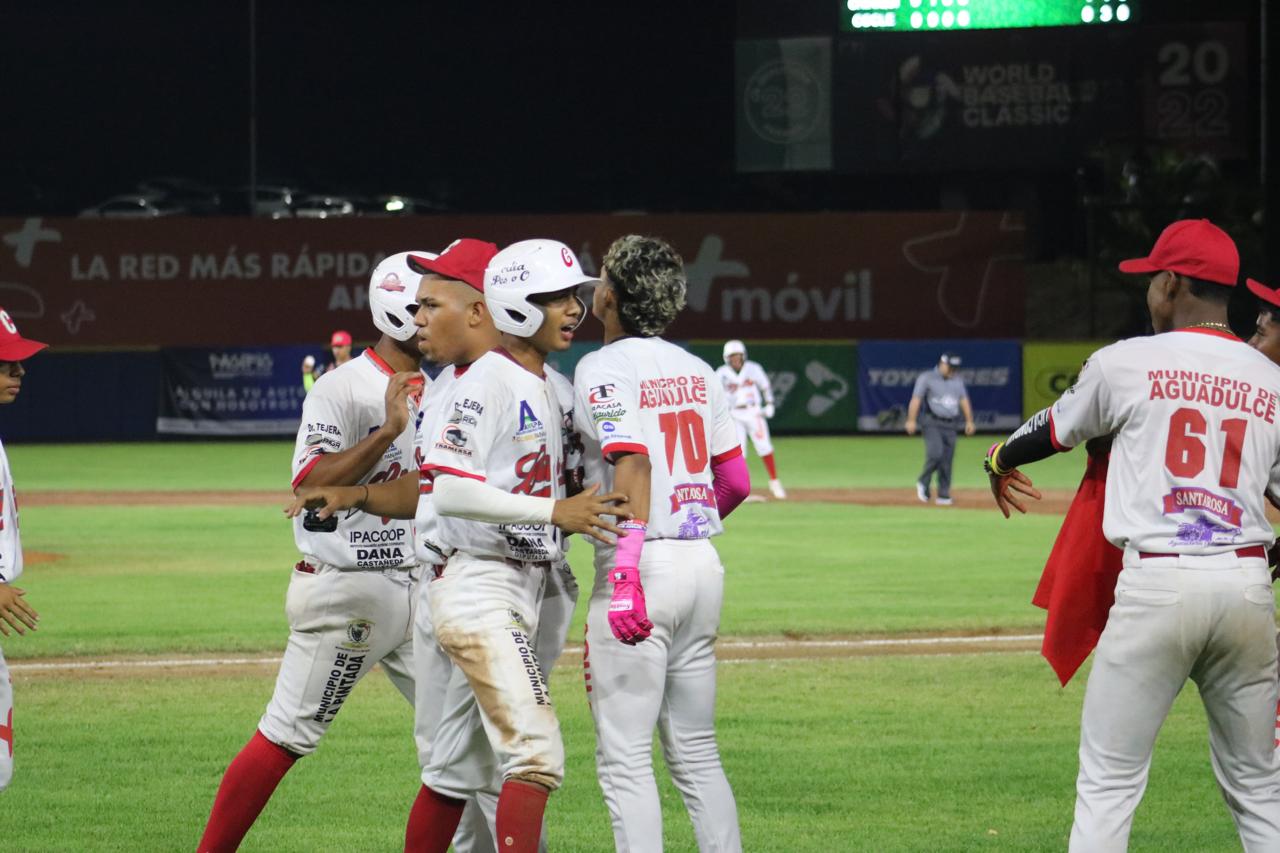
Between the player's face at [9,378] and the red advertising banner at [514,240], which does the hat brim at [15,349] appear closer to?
the player's face at [9,378]

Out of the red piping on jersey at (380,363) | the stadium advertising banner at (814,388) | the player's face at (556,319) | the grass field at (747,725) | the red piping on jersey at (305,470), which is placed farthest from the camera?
the stadium advertising banner at (814,388)

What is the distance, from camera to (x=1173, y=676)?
5.31 metres

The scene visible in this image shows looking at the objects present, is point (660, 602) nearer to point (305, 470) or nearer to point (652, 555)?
point (652, 555)

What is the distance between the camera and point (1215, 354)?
5414 millimetres

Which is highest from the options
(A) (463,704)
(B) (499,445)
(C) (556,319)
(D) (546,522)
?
(C) (556,319)

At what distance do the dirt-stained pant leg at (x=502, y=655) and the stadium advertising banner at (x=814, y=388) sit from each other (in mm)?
33042

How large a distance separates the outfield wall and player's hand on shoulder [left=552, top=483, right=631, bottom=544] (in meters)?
31.7

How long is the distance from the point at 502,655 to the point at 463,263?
1.27 m

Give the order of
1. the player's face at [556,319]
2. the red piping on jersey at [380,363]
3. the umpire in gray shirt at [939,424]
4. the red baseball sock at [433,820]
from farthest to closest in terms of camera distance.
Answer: the umpire in gray shirt at [939,424], the red piping on jersey at [380,363], the red baseball sock at [433,820], the player's face at [556,319]

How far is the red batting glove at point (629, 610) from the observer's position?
517 centimetres

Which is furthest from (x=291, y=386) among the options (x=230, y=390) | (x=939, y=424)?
(x=939, y=424)

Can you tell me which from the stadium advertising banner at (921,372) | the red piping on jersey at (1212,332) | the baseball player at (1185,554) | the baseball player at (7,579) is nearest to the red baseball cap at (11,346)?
the baseball player at (7,579)

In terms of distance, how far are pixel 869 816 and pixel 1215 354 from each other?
9.56 ft

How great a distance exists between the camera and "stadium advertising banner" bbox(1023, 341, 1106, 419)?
3812 centimetres
